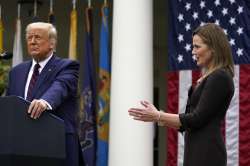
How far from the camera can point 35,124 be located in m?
2.59

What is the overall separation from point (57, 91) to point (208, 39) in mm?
840

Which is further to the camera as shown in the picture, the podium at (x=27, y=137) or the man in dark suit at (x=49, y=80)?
the man in dark suit at (x=49, y=80)

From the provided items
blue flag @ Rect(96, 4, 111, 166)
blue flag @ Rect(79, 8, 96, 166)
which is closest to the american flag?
blue flag @ Rect(96, 4, 111, 166)

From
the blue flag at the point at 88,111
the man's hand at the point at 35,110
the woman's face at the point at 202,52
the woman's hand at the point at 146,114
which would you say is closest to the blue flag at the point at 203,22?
the blue flag at the point at 88,111

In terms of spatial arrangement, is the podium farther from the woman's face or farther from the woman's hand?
the woman's face

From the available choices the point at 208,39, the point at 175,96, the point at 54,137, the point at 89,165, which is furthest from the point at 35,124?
the point at 89,165

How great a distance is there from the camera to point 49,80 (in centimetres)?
326

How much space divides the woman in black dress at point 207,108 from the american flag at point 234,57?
490 cm

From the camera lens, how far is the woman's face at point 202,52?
2697mm

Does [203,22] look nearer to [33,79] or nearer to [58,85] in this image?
[33,79]

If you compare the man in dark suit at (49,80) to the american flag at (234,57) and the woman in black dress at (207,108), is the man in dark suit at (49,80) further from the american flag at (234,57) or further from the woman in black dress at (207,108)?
the american flag at (234,57)

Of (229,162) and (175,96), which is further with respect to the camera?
(175,96)

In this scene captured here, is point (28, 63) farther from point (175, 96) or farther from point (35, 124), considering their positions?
point (175, 96)

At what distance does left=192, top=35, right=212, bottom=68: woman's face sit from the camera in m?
2.70
